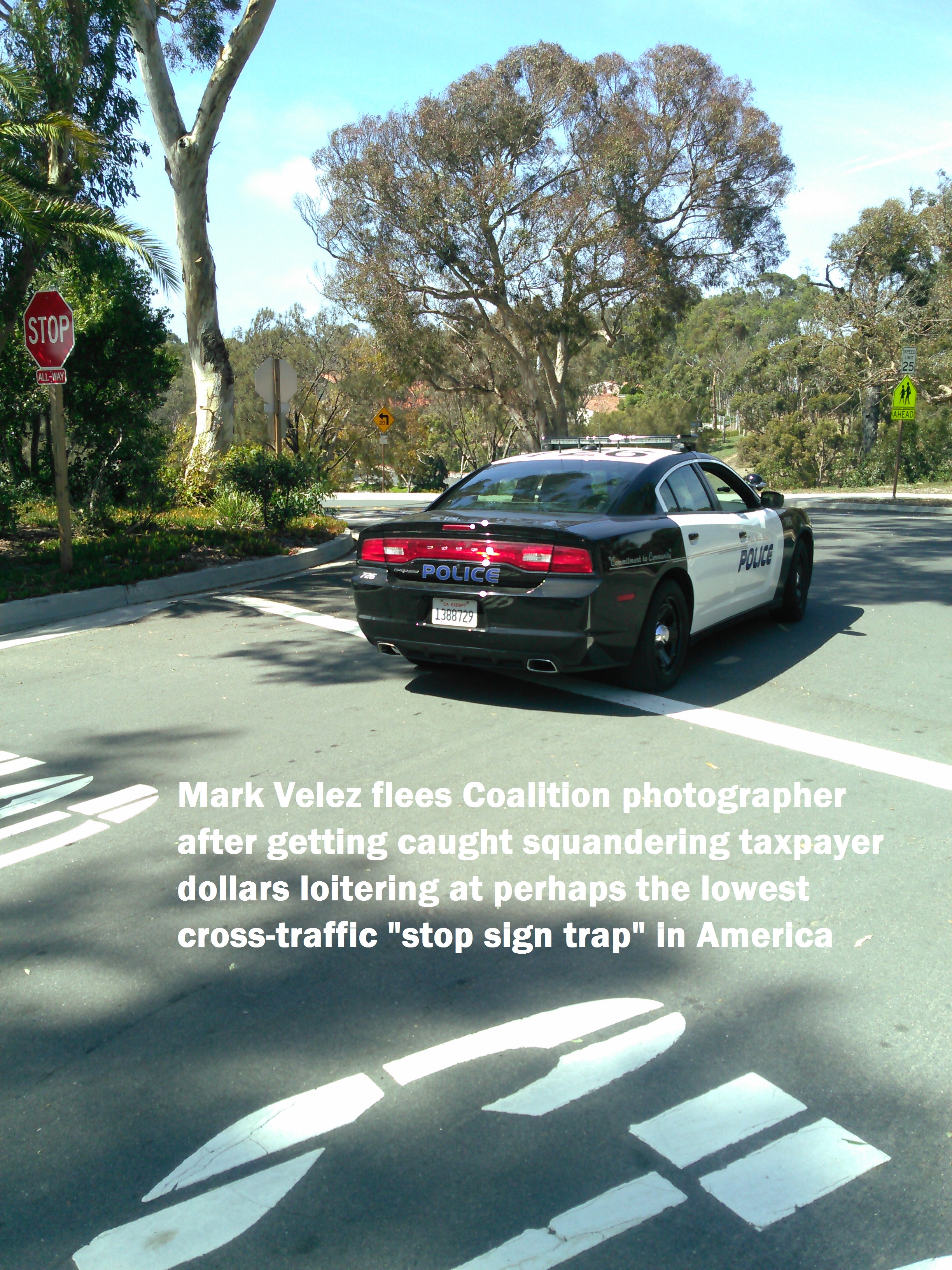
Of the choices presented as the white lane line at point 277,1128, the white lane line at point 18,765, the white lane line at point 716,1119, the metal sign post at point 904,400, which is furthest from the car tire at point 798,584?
the metal sign post at point 904,400

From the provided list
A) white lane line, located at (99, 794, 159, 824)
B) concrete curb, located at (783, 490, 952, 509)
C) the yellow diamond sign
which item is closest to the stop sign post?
white lane line, located at (99, 794, 159, 824)

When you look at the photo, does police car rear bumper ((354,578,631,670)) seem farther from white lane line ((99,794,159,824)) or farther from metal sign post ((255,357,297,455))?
metal sign post ((255,357,297,455))

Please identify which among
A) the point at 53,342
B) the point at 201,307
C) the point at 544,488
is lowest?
the point at 544,488

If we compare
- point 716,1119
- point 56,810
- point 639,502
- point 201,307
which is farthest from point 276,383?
point 716,1119

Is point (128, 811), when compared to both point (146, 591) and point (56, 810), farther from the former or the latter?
point (146, 591)

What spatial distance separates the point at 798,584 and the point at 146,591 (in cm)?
622

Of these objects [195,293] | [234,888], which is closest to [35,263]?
[195,293]

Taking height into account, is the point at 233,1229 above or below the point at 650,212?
below

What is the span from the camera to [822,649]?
845 cm

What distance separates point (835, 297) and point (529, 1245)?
42.4m

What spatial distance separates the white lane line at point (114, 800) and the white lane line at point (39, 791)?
165 millimetres

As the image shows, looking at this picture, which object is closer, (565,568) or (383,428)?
(565,568)

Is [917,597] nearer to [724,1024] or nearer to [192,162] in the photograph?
[724,1024]

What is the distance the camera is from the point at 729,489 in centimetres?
869
